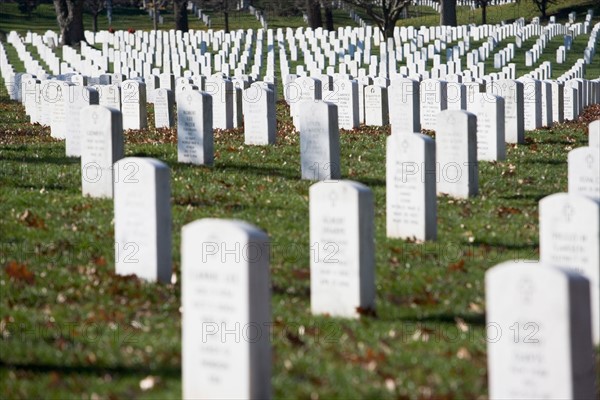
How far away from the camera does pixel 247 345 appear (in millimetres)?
6598

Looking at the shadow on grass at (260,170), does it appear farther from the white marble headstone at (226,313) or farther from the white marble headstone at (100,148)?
the white marble headstone at (226,313)

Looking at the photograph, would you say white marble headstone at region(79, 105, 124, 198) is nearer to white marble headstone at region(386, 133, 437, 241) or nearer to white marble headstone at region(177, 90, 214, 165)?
white marble headstone at region(177, 90, 214, 165)

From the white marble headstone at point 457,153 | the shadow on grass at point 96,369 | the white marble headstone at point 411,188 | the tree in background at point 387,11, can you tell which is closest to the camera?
the shadow on grass at point 96,369

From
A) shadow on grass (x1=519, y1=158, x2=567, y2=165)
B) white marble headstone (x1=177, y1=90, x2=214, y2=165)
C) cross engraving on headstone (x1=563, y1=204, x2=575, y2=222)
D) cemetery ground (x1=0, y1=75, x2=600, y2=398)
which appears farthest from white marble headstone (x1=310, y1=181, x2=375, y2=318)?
shadow on grass (x1=519, y1=158, x2=567, y2=165)

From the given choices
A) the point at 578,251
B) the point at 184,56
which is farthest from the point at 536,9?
the point at 578,251

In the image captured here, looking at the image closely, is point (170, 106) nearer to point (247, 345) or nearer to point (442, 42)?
point (247, 345)

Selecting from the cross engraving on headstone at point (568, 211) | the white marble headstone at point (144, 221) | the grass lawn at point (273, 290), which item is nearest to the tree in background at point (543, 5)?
the grass lawn at point (273, 290)

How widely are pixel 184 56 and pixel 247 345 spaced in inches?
1629

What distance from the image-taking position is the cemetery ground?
23.6 feet

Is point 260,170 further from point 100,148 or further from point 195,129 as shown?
point 100,148

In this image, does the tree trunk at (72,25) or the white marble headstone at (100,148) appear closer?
the white marble headstone at (100,148)

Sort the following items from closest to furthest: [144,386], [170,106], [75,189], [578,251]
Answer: [144,386]
[578,251]
[75,189]
[170,106]

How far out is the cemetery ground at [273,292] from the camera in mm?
7180

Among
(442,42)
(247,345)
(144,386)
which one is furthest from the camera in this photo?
(442,42)
